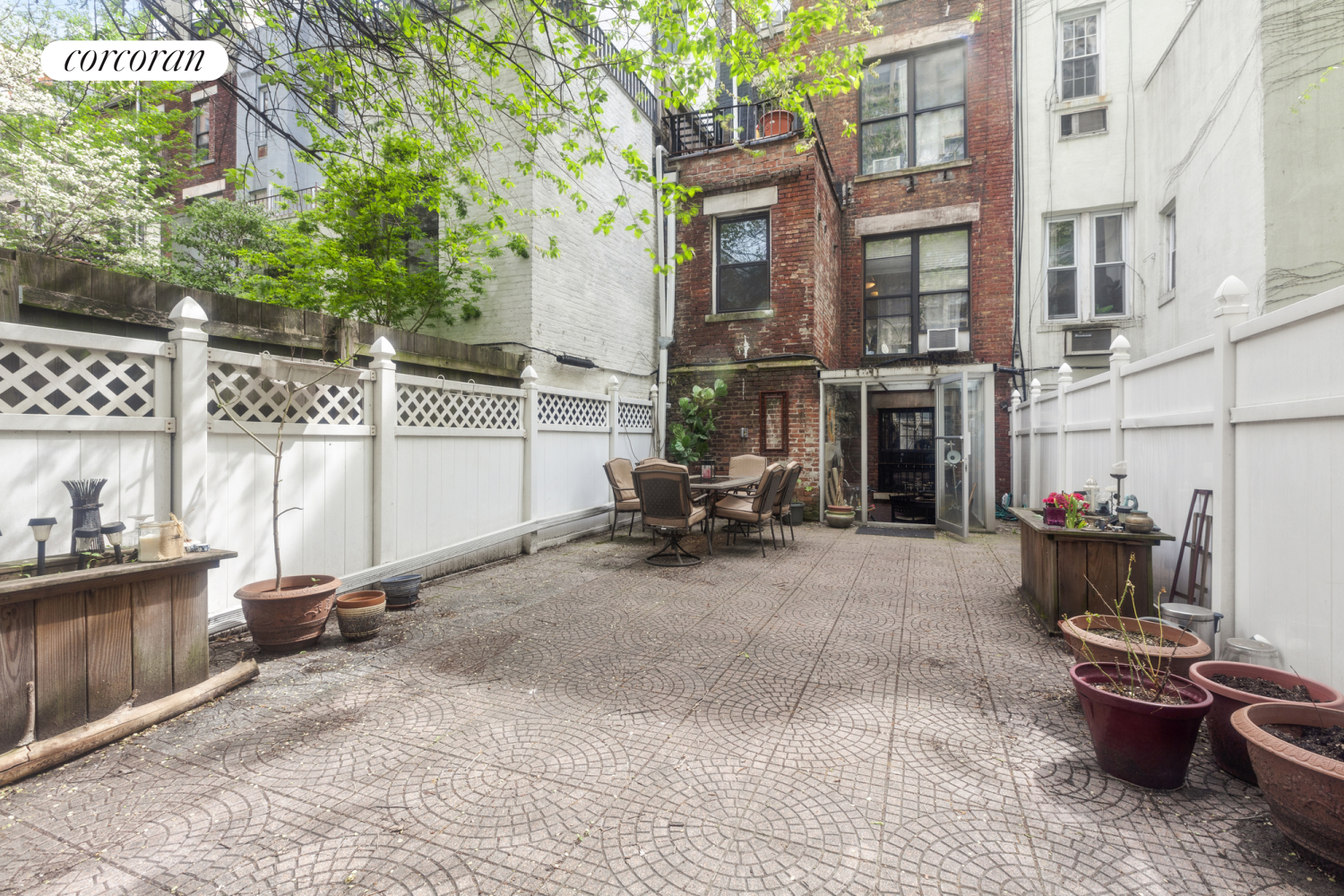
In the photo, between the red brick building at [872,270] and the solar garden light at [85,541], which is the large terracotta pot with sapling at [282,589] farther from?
the red brick building at [872,270]

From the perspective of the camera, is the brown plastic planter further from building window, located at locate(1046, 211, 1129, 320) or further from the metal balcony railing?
the metal balcony railing

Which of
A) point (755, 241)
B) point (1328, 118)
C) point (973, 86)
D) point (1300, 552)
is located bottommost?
point (1300, 552)

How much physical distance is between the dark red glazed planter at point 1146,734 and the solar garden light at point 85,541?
420cm

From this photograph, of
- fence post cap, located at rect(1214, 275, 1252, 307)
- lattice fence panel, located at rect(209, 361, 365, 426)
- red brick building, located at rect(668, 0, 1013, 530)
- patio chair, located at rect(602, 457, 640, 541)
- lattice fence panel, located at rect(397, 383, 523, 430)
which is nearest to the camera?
fence post cap, located at rect(1214, 275, 1252, 307)

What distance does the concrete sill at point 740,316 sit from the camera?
8969 mm

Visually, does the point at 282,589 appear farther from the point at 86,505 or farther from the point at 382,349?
the point at 382,349

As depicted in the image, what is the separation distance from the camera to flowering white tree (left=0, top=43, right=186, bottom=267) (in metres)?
7.93

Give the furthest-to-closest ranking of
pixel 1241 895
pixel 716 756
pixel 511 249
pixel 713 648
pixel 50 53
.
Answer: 1. pixel 511 249
2. pixel 713 648
3. pixel 50 53
4. pixel 716 756
5. pixel 1241 895

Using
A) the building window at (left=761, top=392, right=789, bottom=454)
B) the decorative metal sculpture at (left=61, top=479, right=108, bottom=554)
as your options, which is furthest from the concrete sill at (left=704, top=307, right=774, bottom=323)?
the decorative metal sculpture at (left=61, top=479, right=108, bottom=554)

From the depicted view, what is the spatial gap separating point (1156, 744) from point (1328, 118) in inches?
249

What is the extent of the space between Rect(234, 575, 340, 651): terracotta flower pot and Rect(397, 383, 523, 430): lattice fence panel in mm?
1671

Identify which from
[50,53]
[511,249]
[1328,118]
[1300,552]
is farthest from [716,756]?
[1328,118]

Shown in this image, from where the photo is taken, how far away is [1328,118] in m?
4.77

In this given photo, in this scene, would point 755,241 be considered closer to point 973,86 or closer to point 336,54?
point 973,86
